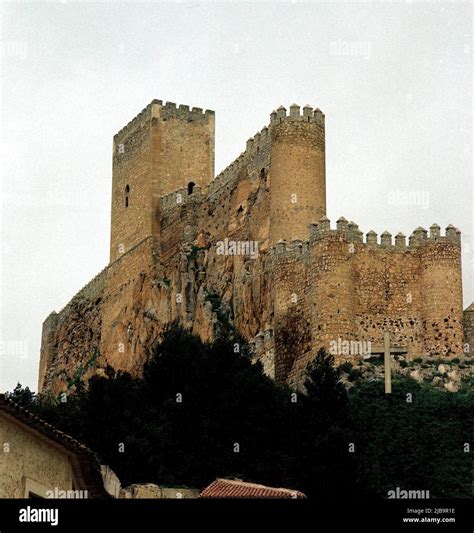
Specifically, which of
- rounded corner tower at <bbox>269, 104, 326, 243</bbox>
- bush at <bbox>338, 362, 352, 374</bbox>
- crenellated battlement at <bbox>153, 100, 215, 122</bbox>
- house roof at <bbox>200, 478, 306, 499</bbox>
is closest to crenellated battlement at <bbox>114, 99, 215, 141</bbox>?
crenellated battlement at <bbox>153, 100, 215, 122</bbox>

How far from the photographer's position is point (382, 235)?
43844mm

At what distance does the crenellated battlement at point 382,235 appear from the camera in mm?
42875

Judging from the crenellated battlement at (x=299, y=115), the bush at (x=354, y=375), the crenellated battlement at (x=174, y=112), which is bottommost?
the bush at (x=354, y=375)

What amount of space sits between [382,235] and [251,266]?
627 centimetres

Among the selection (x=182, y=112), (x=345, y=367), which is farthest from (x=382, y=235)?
(x=182, y=112)

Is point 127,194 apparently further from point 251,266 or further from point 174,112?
point 251,266

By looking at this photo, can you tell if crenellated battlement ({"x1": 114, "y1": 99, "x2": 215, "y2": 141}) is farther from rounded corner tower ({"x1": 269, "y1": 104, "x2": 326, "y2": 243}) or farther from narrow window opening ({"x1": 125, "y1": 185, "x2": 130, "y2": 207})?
rounded corner tower ({"x1": 269, "y1": 104, "x2": 326, "y2": 243})

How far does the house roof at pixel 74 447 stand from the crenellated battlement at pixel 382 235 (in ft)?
61.1

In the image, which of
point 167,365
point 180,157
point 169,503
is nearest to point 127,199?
point 180,157

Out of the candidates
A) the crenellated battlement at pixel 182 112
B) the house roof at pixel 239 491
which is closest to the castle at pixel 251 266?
the crenellated battlement at pixel 182 112

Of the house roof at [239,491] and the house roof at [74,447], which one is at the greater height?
the house roof at [74,447]

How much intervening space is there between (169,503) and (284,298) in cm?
2622

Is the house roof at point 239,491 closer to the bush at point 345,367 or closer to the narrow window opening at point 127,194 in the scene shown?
the bush at point 345,367

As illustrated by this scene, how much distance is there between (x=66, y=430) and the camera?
117ft
